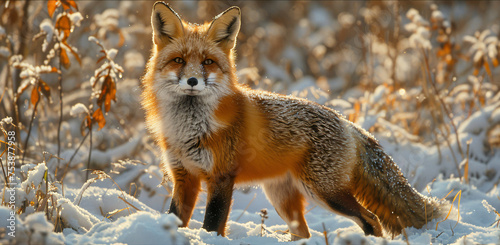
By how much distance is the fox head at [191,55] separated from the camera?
2.97 m

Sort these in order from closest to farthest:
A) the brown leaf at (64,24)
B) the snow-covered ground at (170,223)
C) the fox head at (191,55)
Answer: the snow-covered ground at (170,223) → the fox head at (191,55) → the brown leaf at (64,24)

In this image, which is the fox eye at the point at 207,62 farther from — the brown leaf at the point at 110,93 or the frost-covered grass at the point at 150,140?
the brown leaf at the point at 110,93

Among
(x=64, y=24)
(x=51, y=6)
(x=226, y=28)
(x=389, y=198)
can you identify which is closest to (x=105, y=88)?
(x=64, y=24)

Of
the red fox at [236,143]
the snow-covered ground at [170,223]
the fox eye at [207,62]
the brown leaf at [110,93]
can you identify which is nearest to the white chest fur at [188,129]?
the red fox at [236,143]

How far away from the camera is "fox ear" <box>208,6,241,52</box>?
126 inches

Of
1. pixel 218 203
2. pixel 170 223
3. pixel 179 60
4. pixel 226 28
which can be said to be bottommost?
pixel 170 223

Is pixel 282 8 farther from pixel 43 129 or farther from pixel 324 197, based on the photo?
pixel 324 197

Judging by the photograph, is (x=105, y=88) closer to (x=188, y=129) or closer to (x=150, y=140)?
(x=188, y=129)

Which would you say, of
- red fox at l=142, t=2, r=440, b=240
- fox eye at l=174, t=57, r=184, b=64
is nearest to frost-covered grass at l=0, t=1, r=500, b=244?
red fox at l=142, t=2, r=440, b=240

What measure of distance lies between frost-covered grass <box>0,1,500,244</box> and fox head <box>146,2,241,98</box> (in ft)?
2.68

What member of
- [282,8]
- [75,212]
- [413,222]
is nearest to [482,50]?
[413,222]

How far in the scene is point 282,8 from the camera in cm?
1254

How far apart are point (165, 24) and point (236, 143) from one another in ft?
3.32

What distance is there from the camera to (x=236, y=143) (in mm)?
3107
